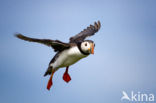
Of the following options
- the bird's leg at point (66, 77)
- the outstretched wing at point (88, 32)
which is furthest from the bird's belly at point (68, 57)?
the outstretched wing at point (88, 32)

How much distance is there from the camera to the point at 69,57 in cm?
938

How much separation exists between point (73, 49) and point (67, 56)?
10.9 inches

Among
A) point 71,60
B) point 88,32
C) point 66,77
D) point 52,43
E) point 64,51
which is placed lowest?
point 66,77

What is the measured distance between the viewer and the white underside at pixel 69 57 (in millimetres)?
9305

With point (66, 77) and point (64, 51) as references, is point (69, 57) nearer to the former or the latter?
point (64, 51)

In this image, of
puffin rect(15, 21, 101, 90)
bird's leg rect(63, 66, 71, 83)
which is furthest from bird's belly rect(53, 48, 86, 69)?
bird's leg rect(63, 66, 71, 83)

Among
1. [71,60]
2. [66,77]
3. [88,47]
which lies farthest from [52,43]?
[66,77]

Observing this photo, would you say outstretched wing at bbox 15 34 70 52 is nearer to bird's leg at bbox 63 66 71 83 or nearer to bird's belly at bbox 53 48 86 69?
bird's belly at bbox 53 48 86 69

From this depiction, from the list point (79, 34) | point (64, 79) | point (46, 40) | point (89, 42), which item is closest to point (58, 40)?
point (46, 40)

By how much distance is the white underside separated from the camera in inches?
366

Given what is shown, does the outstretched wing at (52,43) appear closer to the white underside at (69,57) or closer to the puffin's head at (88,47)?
the white underside at (69,57)

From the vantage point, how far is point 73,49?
369 inches

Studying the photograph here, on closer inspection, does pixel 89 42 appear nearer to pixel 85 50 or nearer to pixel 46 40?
pixel 85 50

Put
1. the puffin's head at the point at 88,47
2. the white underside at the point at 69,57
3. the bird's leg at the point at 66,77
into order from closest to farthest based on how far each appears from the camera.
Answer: the puffin's head at the point at 88,47
the white underside at the point at 69,57
the bird's leg at the point at 66,77
